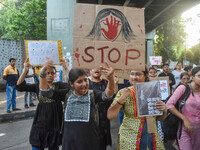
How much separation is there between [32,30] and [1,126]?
43.3ft

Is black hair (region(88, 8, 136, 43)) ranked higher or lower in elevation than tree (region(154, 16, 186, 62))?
lower

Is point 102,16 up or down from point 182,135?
up

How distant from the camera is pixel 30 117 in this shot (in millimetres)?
7453

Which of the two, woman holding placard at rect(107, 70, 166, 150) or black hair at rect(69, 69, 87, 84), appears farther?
black hair at rect(69, 69, 87, 84)

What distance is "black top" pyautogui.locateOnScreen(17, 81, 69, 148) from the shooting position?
278cm

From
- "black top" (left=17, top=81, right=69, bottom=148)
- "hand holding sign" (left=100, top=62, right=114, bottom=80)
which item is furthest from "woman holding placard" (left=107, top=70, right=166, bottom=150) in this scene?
"black top" (left=17, top=81, right=69, bottom=148)

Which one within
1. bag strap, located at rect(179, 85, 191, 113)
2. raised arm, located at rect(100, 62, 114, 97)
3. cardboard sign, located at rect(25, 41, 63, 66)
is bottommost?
bag strap, located at rect(179, 85, 191, 113)

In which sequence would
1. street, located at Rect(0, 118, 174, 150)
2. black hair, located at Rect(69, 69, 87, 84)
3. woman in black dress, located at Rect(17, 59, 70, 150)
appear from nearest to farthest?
black hair, located at Rect(69, 69, 87, 84) → woman in black dress, located at Rect(17, 59, 70, 150) → street, located at Rect(0, 118, 174, 150)

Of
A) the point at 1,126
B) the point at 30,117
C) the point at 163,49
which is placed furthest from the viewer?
the point at 163,49

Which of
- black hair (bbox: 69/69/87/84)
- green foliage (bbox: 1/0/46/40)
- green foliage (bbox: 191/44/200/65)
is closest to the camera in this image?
black hair (bbox: 69/69/87/84)

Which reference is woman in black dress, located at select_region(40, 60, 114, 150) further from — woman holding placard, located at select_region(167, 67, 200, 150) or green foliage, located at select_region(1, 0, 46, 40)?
green foliage, located at select_region(1, 0, 46, 40)

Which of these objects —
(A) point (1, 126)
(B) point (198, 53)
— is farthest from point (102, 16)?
(B) point (198, 53)

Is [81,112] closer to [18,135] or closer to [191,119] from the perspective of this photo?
[191,119]

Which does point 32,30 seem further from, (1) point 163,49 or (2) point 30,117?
(1) point 163,49
